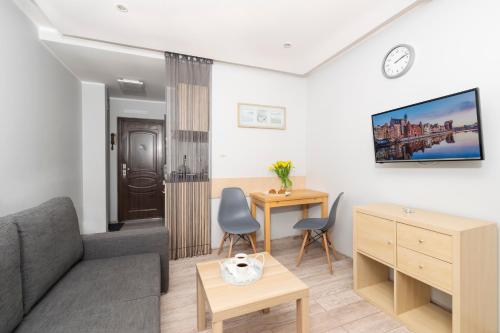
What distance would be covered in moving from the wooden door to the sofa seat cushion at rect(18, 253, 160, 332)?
10.1ft

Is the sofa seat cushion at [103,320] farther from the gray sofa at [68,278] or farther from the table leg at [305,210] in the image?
the table leg at [305,210]

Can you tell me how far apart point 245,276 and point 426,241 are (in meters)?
1.32

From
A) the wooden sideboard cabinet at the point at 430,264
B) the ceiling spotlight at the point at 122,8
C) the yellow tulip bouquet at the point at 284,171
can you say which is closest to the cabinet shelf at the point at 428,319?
the wooden sideboard cabinet at the point at 430,264

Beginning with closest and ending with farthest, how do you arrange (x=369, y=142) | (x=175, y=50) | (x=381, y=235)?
(x=381, y=235) → (x=369, y=142) → (x=175, y=50)

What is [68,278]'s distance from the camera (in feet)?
5.19

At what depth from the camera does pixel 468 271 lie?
4.77 ft

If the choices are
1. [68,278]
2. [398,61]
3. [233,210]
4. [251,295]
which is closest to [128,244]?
[68,278]

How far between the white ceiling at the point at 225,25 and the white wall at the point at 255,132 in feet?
1.31

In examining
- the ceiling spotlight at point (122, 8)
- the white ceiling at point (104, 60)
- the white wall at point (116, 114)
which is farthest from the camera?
the white wall at point (116, 114)

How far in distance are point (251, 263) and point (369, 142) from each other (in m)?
1.97

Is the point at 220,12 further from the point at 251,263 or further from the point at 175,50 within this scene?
the point at 251,263

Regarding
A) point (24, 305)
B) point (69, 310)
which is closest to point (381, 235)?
point (69, 310)

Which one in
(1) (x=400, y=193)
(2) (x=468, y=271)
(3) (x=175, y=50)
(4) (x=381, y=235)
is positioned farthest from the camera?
(3) (x=175, y=50)

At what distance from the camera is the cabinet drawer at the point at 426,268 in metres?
1.49
